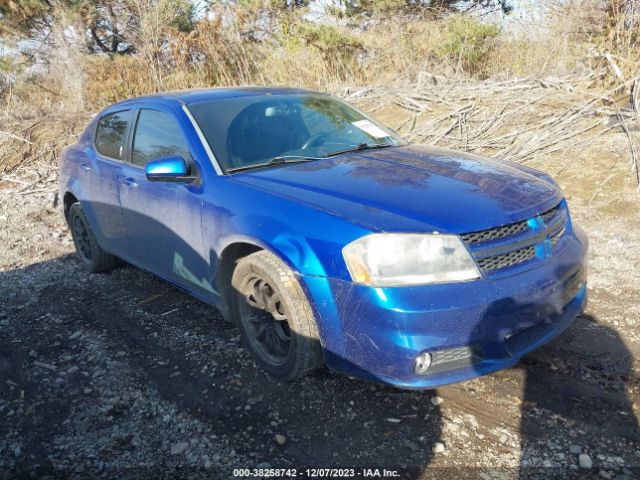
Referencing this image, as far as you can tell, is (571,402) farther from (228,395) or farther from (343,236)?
(228,395)

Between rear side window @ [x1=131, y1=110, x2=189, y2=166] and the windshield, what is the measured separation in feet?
0.62

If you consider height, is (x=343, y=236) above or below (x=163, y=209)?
above

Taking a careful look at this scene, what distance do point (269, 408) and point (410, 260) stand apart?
46.2 inches

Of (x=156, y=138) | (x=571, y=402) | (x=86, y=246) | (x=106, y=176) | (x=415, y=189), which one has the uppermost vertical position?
(x=156, y=138)

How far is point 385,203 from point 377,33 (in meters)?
12.5

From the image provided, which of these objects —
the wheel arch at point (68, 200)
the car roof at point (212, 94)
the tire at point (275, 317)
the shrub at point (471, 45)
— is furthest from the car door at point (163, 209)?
the shrub at point (471, 45)

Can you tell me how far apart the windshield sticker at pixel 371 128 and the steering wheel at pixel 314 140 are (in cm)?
37

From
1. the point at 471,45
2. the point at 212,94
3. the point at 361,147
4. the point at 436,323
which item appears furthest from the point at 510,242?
the point at 471,45

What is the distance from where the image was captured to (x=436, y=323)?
2520 millimetres

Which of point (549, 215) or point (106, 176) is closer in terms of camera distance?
point (549, 215)

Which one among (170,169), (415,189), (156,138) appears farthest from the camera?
(156,138)

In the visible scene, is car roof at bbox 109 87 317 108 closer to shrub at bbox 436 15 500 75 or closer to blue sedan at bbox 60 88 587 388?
blue sedan at bbox 60 88 587 388

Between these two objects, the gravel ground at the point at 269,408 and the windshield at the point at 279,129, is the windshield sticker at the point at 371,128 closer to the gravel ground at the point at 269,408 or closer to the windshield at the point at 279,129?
the windshield at the point at 279,129

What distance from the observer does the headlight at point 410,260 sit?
257 centimetres
